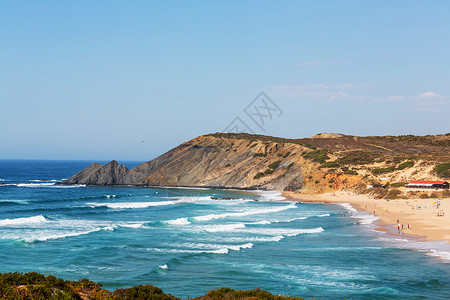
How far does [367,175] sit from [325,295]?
2731 inches

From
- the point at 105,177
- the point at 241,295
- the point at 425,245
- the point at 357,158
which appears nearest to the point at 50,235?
the point at 241,295

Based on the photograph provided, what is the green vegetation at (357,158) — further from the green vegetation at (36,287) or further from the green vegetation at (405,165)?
the green vegetation at (36,287)

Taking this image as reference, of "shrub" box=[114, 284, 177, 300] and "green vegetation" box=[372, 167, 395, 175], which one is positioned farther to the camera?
"green vegetation" box=[372, 167, 395, 175]

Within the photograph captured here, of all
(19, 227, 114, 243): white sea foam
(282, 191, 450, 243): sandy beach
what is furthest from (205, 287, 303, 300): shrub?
(282, 191, 450, 243): sandy beach

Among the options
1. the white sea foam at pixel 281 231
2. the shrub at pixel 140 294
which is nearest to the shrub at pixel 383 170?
the white sea foam at pixel 281 231

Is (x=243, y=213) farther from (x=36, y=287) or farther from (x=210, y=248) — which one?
(x=36, y=287)

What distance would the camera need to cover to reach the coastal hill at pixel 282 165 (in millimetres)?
89812

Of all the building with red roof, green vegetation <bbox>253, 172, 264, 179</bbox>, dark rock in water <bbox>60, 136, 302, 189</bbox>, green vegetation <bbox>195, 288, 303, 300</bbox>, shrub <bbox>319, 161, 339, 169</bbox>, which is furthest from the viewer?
dark rock in water <bbox>60, 136, 302, 189</bbox>

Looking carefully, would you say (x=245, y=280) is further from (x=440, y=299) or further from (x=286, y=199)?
(x=286, y=199)

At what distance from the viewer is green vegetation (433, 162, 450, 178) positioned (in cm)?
8200

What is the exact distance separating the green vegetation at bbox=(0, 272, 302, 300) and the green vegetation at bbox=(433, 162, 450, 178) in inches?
2985

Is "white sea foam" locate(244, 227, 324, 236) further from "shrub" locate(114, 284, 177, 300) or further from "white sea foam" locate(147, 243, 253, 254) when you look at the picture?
"shrub" locate(114, 284, 177, 300)

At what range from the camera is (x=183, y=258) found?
1267 inches

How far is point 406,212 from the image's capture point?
59.2 metres
